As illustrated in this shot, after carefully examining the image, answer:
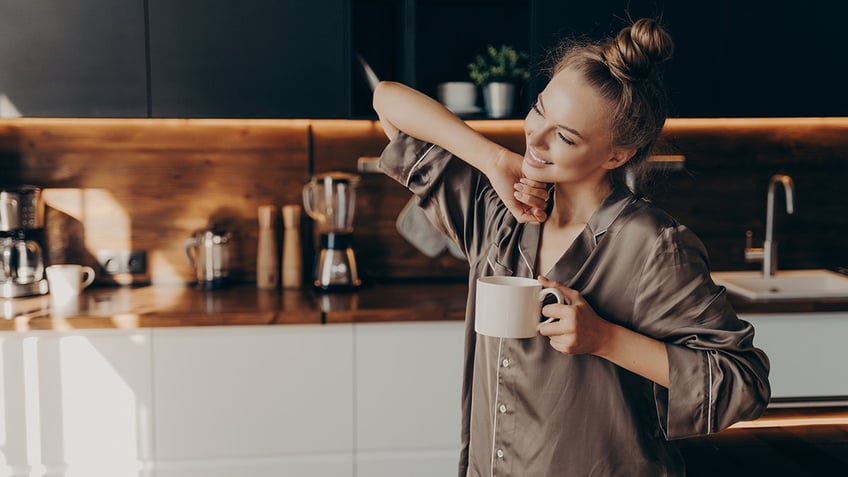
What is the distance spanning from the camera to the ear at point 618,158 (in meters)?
1.12

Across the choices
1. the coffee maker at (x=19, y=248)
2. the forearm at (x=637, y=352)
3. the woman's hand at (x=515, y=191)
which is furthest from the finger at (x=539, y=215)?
the coffee maker at (x=19, y=248)

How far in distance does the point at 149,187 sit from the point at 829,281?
7.84ft

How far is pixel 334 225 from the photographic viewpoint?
2699mm

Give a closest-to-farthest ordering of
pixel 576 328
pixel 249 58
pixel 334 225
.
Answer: pixel 576 328 → pixel 249 58 → pixel 334 225

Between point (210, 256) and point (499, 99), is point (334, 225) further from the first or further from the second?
point (499, 99)

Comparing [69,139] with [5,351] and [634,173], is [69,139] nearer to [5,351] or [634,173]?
[5,351]

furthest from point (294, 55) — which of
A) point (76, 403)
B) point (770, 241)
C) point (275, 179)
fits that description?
point (770, 241)

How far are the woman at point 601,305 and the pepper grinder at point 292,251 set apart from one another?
154 cm

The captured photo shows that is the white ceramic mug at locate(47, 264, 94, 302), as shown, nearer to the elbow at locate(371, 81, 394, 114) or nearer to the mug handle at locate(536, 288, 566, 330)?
the elbow at locate(371, 81, 394, 114)

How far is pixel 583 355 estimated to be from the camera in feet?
3.61

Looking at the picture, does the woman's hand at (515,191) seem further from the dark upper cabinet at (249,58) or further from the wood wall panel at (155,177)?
the wood wall panel at (155,177)

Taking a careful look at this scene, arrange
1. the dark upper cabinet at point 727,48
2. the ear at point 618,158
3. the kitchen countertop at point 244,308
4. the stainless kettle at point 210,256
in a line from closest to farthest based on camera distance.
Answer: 1. the ear at point 618,158
2. the kitchen countertop at point 244,308
3. the dark upper cabinet at point 727,48
4. the stainless kettle at point 210,256

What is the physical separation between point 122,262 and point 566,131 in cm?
211

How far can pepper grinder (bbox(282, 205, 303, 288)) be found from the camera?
2.72 m
